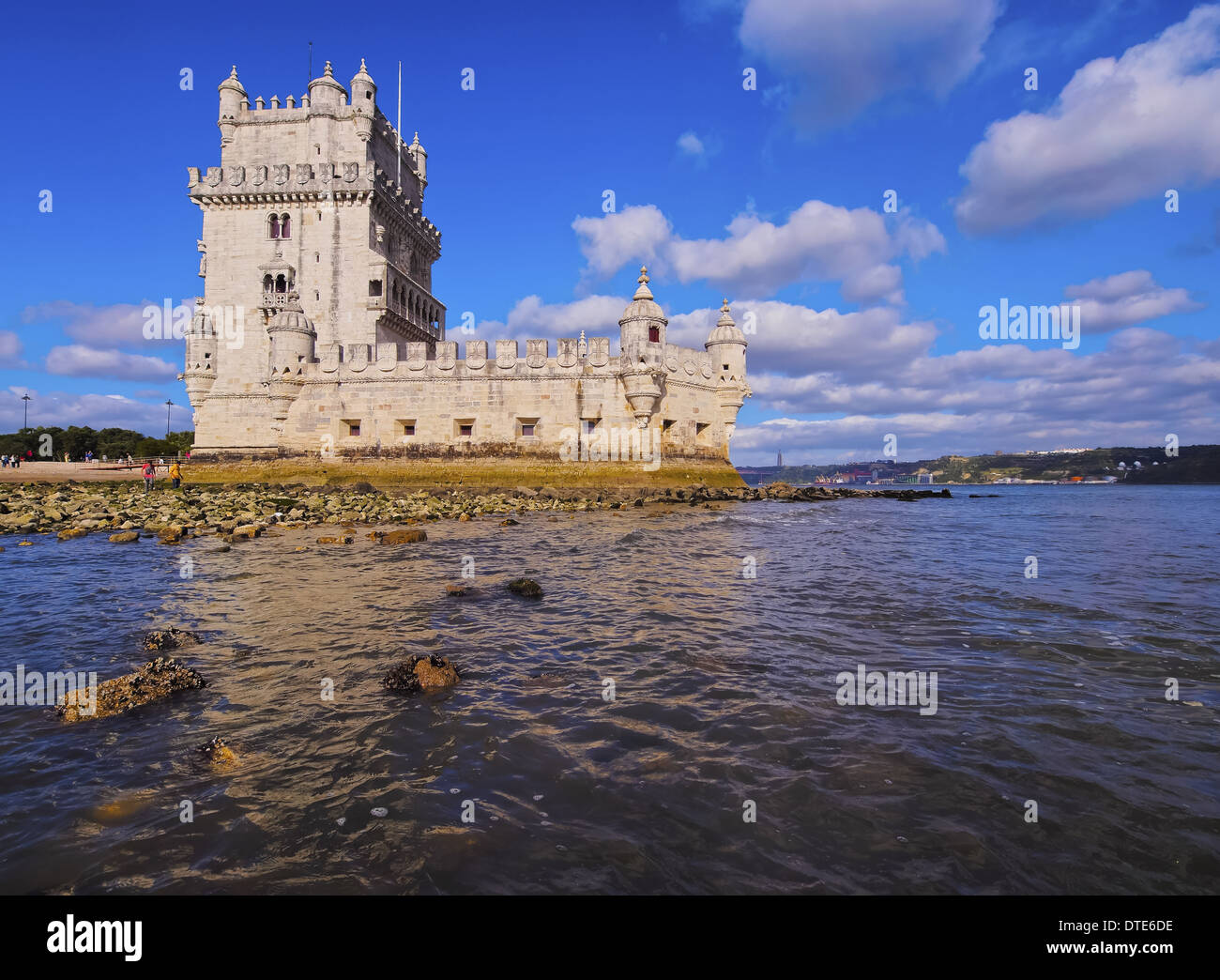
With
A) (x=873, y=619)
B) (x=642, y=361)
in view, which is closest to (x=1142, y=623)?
(x=873, y=619)

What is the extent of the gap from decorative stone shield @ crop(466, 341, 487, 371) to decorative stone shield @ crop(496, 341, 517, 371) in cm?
73

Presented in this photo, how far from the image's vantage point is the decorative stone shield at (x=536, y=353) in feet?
93.1

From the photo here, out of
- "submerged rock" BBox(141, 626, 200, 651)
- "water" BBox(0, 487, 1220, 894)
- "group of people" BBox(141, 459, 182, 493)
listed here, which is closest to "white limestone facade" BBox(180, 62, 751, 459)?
"group of people" BBox(141, 459, 182, 493)

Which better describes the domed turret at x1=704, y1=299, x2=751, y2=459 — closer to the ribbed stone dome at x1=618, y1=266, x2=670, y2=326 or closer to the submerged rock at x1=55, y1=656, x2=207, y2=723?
the ribbed stone dome at x1=618, y1=266, x2=670, y2=326

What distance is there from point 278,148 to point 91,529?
2929cm

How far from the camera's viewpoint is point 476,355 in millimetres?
29000

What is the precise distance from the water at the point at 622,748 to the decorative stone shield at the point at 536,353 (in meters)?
20.8

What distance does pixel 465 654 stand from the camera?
6.14 meters

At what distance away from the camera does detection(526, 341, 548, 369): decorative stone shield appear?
93.1 ft

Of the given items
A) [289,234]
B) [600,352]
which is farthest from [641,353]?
[289,234]

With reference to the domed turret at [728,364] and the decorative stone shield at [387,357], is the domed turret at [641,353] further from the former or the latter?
the decorative stone shield at [387,357]

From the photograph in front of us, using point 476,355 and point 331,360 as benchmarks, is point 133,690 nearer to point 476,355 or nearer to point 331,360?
point 476,355

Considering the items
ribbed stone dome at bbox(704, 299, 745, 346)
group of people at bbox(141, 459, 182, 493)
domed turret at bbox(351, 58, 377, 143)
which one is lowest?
group of people at bbox(141, 459, 182, 493)
